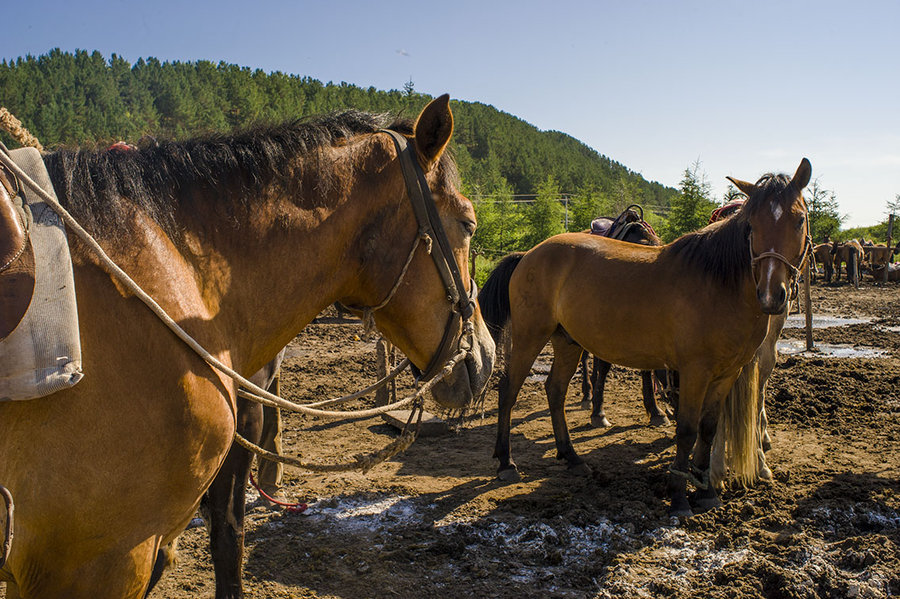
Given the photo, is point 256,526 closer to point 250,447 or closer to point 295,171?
point 250,447

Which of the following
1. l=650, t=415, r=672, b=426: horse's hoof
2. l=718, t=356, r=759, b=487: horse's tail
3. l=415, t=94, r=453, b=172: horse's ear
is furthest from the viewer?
l=650, t=415, r=672, b=426: horse's hoof

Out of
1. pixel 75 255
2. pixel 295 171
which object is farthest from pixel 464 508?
pixel 75 255

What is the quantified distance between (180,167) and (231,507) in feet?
5.49

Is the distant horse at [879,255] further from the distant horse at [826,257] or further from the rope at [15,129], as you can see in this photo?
the rope at [15,129]

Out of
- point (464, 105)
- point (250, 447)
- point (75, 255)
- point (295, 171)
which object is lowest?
point (250, 447)

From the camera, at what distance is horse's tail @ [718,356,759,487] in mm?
4273

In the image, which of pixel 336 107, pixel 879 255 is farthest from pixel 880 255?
pixel 336 107

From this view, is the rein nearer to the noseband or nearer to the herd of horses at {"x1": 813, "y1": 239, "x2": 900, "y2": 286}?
the noseband

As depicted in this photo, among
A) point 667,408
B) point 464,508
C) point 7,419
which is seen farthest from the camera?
point 667,408

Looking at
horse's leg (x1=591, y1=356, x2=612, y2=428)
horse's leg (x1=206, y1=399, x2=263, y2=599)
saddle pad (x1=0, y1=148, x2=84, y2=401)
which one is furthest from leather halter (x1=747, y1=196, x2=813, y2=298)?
saddle pad (x1=0, y1=148, x2=84, y2=401)

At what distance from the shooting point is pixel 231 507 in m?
2.53

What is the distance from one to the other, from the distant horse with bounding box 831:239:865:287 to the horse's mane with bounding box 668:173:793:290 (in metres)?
20.0

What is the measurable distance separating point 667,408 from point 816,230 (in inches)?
1141

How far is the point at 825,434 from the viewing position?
5.50 metres
